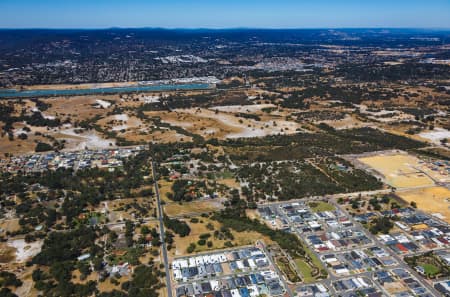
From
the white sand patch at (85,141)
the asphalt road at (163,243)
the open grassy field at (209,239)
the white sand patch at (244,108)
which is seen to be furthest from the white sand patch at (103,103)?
the open grassy field at (209,239)

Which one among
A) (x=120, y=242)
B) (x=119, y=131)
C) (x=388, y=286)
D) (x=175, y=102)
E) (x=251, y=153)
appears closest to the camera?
(x=388, y=286)

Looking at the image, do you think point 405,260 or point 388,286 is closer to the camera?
point 388,286

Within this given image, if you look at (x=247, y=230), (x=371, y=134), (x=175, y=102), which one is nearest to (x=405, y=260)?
(x=247, y=230)

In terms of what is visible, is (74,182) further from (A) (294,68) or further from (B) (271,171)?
(A) (294,68)

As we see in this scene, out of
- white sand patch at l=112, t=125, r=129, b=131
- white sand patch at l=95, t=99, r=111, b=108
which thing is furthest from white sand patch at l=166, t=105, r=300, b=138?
white sand patch at l=95, t=99, r=111, b=108

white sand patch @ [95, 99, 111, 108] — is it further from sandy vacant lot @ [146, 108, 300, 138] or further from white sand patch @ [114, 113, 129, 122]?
sandy vacant lot @ [146, 108, 300, 138]

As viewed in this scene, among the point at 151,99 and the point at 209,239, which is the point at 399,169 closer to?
the point at 209,239

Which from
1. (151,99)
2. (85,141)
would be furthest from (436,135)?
(151,99)
